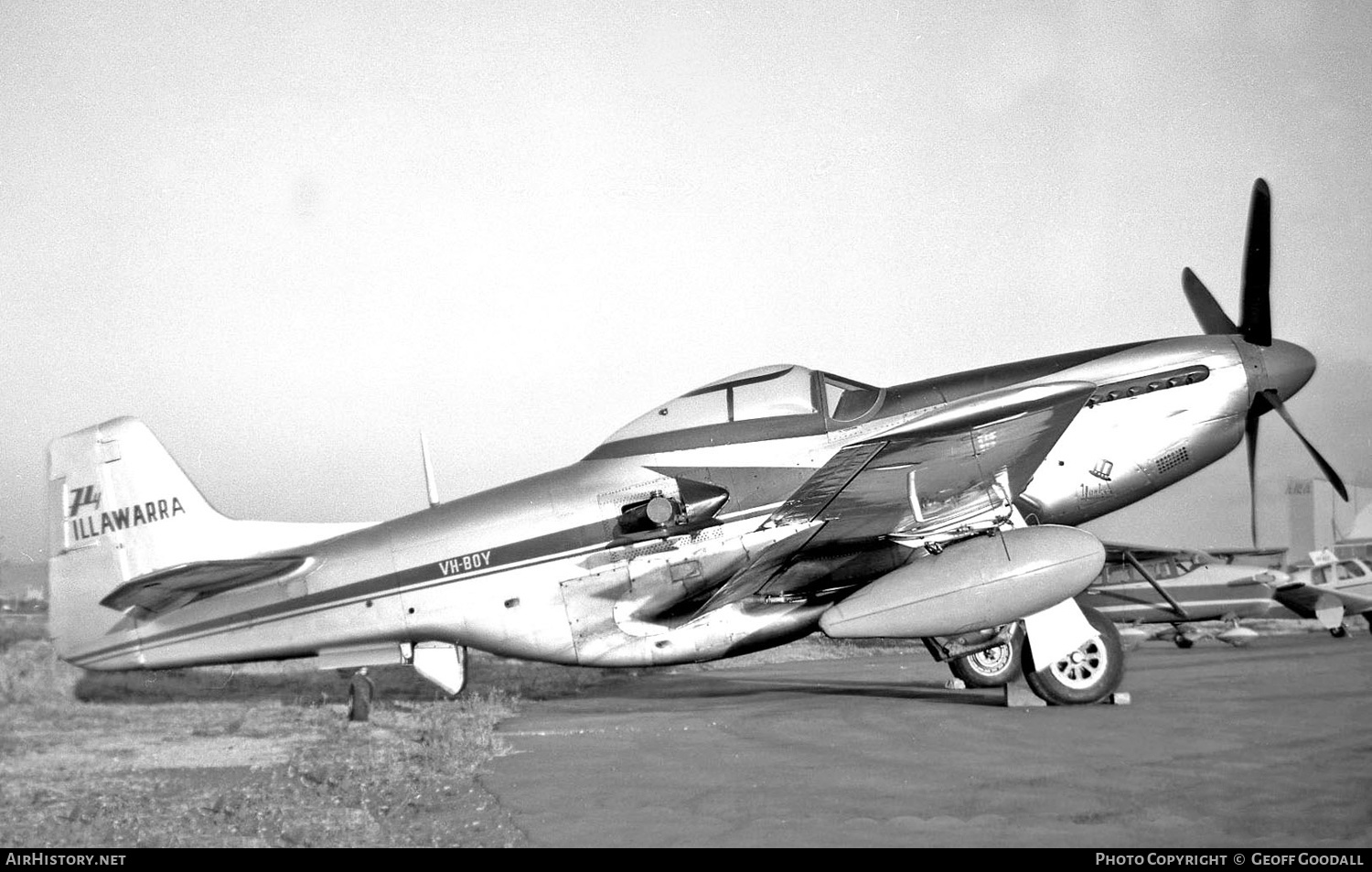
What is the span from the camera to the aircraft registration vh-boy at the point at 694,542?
8305 mm

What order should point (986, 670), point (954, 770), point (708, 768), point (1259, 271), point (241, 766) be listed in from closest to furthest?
point (954, 770), point (708, 768), point (241, 766), point (1259, 271), point (986, 670)

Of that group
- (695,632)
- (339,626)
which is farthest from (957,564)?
(339,626)

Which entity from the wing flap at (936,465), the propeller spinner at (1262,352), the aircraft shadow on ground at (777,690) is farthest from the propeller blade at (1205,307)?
the aircraft shadow on ground at (777,690)

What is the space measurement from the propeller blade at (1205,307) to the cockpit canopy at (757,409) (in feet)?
12.5

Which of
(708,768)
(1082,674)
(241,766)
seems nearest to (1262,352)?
(1082,674)

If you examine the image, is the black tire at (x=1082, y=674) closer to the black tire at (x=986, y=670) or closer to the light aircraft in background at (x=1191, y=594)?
the black tire at (x=986, y=670)

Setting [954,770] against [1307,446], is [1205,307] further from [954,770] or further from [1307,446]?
[954,770]

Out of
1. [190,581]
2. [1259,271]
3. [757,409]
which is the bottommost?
[190,581]

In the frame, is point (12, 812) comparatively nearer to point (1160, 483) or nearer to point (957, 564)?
point (957, 564)

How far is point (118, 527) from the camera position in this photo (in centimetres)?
905

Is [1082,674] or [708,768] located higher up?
[708,768]

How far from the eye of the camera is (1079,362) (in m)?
8.88

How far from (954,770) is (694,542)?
3002 mm

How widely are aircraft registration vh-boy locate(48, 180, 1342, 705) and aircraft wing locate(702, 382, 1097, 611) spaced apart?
0.03 meters
